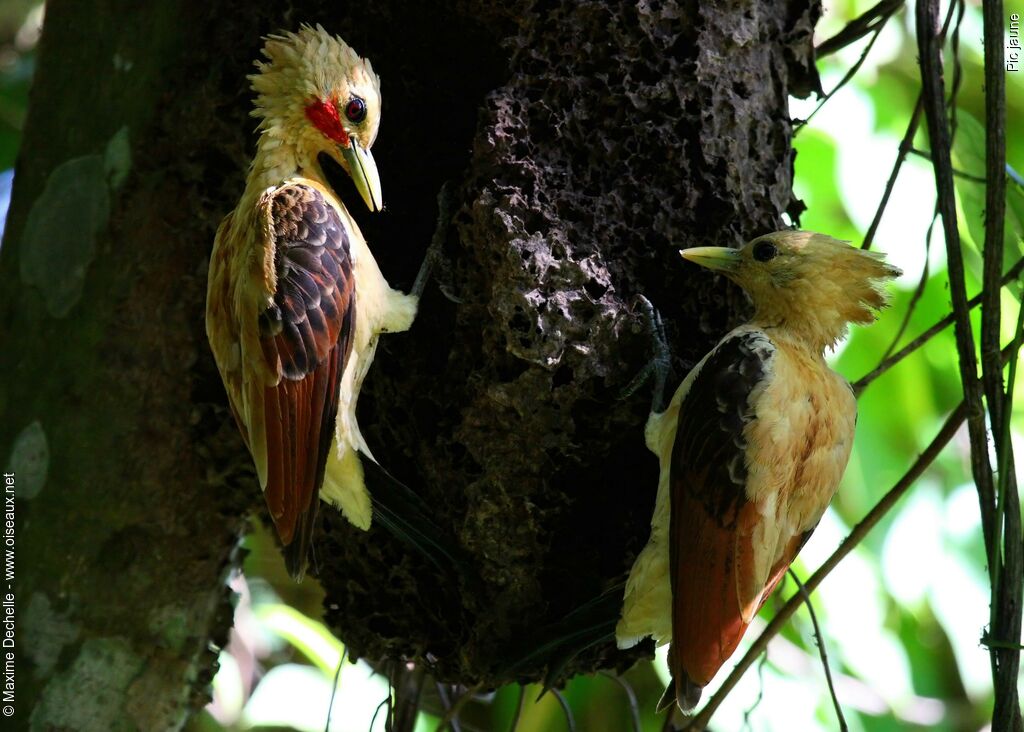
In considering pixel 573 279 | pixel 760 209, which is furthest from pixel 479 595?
pixel 760 209

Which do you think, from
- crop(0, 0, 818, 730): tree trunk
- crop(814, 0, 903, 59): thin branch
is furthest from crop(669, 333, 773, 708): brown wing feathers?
crop(814, 0, 903, 59): thin branch

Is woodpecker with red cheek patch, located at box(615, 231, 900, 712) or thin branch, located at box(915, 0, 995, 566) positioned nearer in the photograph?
woodpecker with red cheek patch, located at box(615, 231, 900, 712)

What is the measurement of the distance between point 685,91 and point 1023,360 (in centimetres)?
213

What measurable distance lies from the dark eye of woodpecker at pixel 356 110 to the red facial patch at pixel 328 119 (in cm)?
3

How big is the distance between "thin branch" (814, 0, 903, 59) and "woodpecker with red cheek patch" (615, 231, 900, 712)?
2.90 feet

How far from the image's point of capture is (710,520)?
87.4 inches

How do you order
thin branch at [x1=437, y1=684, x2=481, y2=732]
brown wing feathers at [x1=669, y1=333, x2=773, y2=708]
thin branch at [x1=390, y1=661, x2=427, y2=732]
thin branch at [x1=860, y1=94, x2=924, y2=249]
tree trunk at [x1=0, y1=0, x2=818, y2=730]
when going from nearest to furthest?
brown wing feathers at [x1=669, y1=333, x2=773, y2=708], tree trunk at [x1=0, y1=0, x2=818, y2=730], thin branch at [x1=437, y1=684, x2=481, y2=732], thin branch at [x1=860, y1=94, x2=924, y2=249], thin branch at [x1=390, y1=661, x2=427, y2=732]

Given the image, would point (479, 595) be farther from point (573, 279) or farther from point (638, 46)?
point (638, 46)

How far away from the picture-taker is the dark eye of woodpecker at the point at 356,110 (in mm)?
2410

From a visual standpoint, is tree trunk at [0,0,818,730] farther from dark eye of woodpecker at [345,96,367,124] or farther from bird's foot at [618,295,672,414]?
dark eye of woodpecker at [345,96,367,124]

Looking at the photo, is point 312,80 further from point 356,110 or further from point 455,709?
point 455,709

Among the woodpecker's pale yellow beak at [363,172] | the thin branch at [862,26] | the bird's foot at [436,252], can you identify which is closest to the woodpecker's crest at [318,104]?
the woodpecker's pale yellow beak at [363,172]

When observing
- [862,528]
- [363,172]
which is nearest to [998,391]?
[862,528]

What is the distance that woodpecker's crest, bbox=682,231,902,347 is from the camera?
7.84 feet
